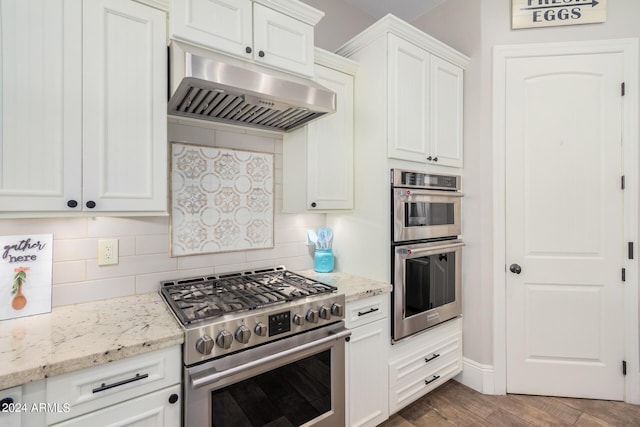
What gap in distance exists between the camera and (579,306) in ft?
7.32

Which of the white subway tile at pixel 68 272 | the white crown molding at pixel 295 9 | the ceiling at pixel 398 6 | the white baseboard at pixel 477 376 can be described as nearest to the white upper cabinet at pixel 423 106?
the white crown molding at pixel 295 9

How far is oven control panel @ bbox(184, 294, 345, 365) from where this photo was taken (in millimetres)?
1219

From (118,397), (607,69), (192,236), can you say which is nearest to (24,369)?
(118,397)

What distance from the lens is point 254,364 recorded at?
1.34 m

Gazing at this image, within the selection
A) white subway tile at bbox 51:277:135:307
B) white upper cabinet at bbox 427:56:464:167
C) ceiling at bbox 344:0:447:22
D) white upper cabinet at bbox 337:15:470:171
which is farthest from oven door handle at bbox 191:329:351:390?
ceiling at bbox 344:0:447:22

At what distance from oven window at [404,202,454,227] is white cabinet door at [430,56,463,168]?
323 millimetres

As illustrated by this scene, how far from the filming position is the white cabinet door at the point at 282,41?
163 centimetres

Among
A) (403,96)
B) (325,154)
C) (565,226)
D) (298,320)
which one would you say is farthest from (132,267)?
(565,226)

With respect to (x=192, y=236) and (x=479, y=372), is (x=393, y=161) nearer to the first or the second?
(x=192, y=236)

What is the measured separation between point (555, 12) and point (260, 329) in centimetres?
290

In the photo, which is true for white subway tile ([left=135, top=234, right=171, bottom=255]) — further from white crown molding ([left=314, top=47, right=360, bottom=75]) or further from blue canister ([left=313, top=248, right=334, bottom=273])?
white crown molding ([left=314, top=47, right=360, bottom=75])

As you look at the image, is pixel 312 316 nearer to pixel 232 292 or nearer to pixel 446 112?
pixel 232 292

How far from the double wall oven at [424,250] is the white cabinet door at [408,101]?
0.17 metres

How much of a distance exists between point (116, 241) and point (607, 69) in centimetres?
331
